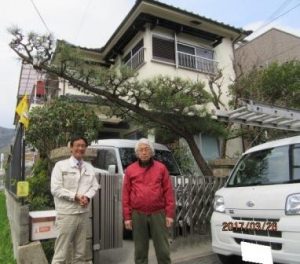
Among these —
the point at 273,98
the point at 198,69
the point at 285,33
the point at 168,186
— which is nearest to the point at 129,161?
the point at 168,186

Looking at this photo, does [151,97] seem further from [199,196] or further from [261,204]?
[261,204]

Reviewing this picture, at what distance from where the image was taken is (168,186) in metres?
4.66

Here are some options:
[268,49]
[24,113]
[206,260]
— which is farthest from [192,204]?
[268,49]

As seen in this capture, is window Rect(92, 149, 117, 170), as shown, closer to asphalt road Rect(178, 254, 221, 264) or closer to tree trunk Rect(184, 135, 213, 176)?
Result: tree trunk Rect(184, 135, 213, 176)

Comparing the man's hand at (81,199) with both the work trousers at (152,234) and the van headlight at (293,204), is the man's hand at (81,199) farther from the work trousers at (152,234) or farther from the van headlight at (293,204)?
the van headlight at (293,204)

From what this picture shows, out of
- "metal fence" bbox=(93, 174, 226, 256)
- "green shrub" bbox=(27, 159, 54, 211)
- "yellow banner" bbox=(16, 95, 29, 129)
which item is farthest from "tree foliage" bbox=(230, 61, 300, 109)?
"yellow banner" bbox=(16, 95, 29, 129)

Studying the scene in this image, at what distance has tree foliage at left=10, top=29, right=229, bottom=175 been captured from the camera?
8406 mm

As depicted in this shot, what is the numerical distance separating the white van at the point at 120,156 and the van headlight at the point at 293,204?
422 cm

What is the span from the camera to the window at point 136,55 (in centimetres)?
1418

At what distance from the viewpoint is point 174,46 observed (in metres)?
14.6

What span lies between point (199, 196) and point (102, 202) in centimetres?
215

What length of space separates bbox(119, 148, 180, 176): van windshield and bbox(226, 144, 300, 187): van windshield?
2.90 m

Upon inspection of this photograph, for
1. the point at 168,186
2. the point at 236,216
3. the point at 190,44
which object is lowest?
the point at 236,216
